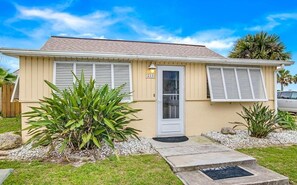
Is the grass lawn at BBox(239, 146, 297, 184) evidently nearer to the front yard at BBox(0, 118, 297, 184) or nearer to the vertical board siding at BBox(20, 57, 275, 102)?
the front yard at BBox(0, 118, 297, 184)

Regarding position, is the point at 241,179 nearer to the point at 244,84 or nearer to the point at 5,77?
the point at 244,84

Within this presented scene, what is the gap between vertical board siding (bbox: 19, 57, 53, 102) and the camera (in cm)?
513

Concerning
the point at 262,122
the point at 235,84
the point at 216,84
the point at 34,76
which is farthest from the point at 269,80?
the point at 34,76

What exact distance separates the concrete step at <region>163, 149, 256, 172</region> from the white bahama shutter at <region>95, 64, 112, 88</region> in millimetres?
2697

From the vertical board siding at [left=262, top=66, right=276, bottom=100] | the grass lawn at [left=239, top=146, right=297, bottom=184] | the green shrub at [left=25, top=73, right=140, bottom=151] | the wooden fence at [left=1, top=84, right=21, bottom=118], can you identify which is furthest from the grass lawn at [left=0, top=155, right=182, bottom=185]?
the wooden fence at [left=1, top=84, right=21, bottom=118]

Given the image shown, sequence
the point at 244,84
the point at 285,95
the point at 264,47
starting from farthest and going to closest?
the point at 264,47 → the point at 285,95 → the point at 244,84

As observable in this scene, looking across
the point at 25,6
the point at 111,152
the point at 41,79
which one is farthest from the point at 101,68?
the point at 25,6

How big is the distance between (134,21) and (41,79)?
879 centimetres

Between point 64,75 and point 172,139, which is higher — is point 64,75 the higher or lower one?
the higher one

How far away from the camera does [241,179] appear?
11.0ft

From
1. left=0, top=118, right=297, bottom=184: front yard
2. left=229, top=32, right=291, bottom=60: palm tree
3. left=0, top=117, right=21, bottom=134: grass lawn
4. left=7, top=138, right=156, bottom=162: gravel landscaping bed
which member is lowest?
left=0, top=118, right=297, bottom=184: front yard

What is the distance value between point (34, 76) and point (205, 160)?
4771 millimetres

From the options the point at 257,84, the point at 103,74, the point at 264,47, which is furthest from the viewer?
the point at 264,47

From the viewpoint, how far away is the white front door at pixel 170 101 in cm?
617
